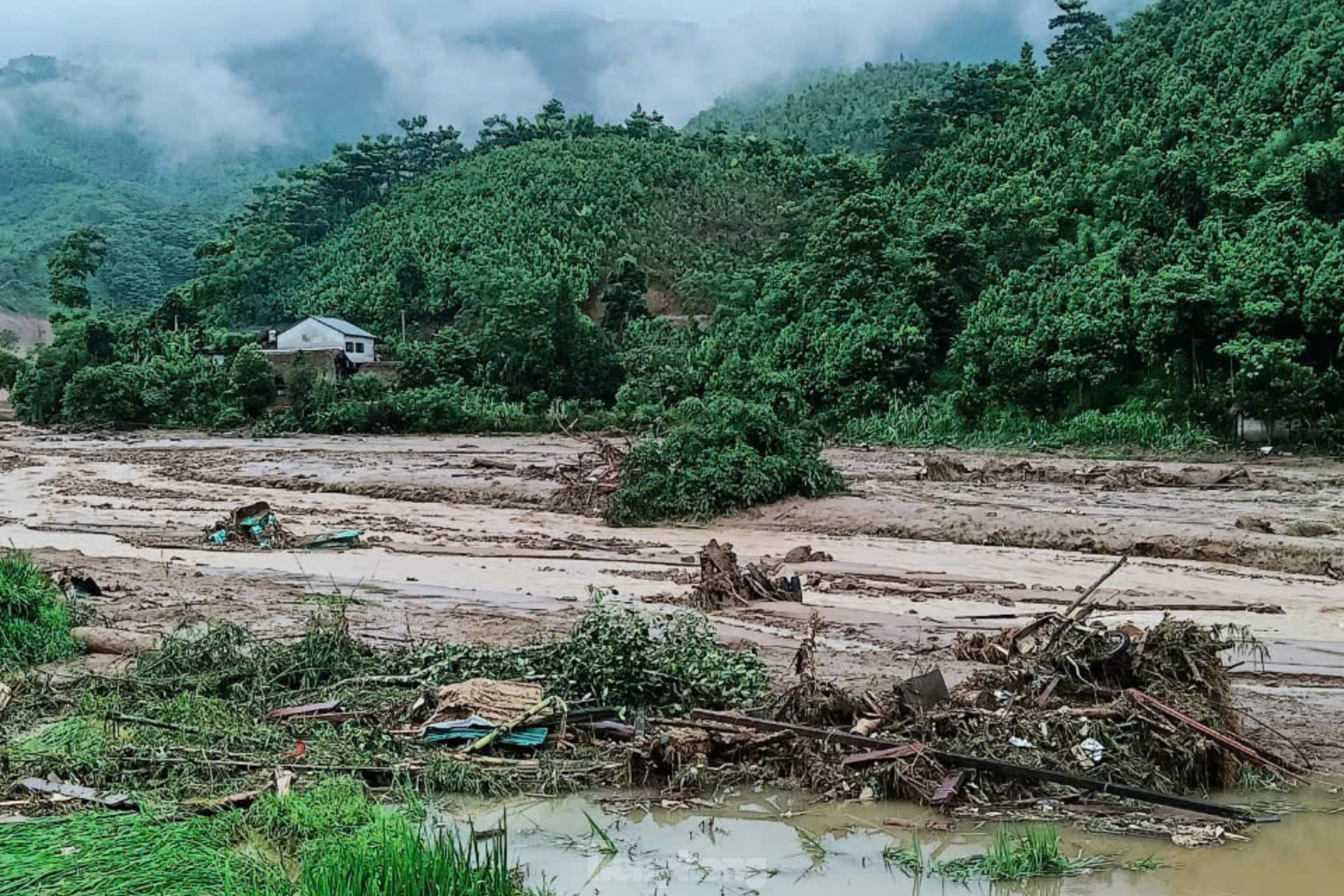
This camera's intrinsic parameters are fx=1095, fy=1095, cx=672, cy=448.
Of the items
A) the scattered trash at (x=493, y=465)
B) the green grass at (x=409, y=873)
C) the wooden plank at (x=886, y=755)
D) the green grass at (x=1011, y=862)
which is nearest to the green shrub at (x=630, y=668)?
the wooden plank at (x=886, y=755)

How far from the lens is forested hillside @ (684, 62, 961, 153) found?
9806 centimetres

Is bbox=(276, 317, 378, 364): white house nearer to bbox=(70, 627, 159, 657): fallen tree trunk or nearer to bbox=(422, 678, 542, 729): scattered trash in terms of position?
bbox=(70, 627, 159, 657): fallen tree trunk

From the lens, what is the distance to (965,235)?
1538 inches

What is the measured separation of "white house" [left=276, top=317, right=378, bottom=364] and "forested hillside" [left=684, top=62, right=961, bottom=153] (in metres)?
37.8

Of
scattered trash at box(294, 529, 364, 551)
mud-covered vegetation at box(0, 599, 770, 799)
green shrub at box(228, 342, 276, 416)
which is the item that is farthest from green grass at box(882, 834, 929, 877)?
green shrub at box(228, 342, 276, 416)

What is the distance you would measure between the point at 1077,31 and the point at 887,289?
26.3 metres

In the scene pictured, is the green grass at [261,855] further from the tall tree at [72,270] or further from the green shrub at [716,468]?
the tall tree at [72,270]

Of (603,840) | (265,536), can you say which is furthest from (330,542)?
(603,840)

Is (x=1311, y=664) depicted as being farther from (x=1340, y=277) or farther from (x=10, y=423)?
(x=10, y=423)

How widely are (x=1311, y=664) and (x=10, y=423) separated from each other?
52998 mm

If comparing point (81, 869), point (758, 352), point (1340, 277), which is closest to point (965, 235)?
point (758, 352)

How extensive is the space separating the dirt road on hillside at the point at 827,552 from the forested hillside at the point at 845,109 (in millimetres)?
65022

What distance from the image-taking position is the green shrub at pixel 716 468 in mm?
18984

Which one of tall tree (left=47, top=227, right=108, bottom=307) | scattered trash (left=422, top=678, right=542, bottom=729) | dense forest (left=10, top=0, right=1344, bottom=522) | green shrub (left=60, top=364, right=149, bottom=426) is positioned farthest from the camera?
tall tree (left=47, top=227, right=108, bottom=307)
